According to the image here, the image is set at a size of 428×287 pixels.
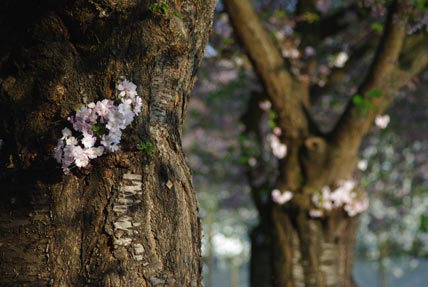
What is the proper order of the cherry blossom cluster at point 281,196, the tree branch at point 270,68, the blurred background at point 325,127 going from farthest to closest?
the blurred background at point 325,127 < the cherry blossom cluster at point 281,196 < the tree branch at point 270,68

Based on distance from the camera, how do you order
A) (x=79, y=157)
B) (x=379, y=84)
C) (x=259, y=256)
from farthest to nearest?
(x=259, y=256) → (x=379, y=84) → (x=79, y=157)

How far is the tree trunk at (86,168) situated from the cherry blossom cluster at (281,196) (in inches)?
178

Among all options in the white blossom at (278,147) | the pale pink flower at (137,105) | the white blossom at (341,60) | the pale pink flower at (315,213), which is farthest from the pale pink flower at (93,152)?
the white blossom at (341,60)

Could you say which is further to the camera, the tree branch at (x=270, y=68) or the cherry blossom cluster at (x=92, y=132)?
the tree branch at (x=270, y=68)

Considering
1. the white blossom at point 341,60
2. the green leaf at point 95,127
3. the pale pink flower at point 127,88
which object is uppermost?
the white blossom at point 341,60

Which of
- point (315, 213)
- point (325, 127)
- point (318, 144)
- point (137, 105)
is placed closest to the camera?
point (137, 105)

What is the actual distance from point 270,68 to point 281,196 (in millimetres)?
1593

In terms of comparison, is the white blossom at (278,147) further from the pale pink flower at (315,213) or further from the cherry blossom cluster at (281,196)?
the pale pink flower at (315,213)

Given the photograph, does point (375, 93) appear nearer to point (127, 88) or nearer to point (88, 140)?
point (127, 88)

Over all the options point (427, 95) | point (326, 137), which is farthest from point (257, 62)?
point (427, 95)

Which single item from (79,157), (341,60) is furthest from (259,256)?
(79,157)

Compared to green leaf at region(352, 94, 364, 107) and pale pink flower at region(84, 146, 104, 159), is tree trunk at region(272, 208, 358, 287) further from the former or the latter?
pale pink flower at region(84, 146, 104, 159)

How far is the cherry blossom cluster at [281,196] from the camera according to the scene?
7949 millimetres

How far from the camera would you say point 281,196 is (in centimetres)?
796
